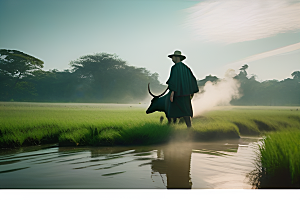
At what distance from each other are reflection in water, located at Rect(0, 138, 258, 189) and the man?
967mm

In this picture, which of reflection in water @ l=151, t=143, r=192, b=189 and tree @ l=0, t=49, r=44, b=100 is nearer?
reflection in water @ l=151, t=143, r=192, b=189

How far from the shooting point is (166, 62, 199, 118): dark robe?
4.63 meters

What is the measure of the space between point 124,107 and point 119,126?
15.3 ft

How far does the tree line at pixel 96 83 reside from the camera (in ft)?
18.1

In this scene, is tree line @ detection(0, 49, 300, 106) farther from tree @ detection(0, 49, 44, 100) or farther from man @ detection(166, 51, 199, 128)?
man @ detection(166, 51, 199, 128)

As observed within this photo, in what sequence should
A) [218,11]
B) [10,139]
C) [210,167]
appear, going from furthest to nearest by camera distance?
[218,11] < [10,139] < [210,167]

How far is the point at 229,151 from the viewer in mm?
4004

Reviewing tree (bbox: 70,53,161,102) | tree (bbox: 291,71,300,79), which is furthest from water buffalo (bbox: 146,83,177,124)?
tree (bbox: 291,71,300,79)

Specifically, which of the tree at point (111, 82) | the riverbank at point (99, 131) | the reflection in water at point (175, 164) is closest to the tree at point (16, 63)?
the riverbank at point (99, 131)

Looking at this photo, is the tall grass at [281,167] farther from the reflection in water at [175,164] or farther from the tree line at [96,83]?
the tree line at [96,83]

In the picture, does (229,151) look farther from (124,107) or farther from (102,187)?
(124,107)

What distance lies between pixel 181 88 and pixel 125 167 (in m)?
2.23

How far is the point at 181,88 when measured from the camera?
4.68 metres
